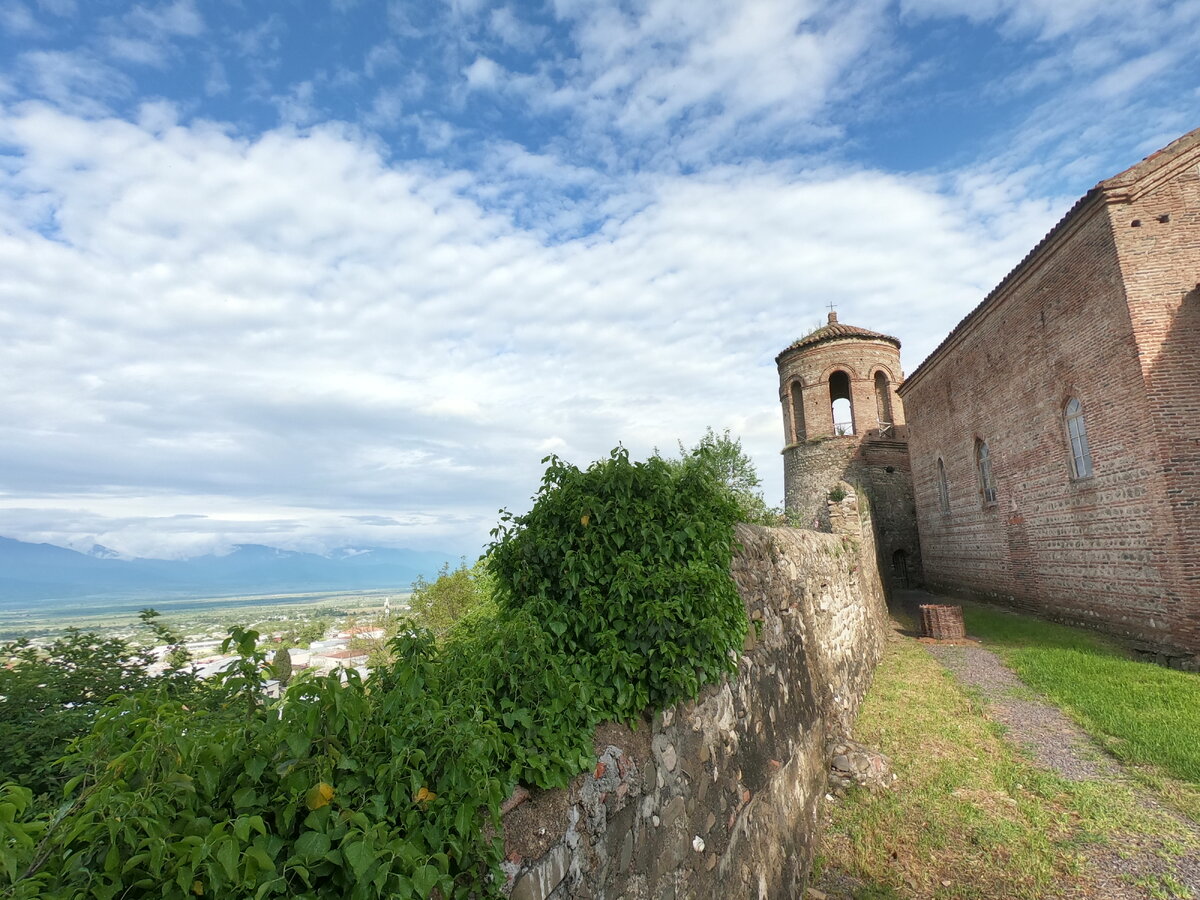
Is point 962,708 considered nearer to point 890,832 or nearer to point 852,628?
point 852,628

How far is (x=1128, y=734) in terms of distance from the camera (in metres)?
7.25

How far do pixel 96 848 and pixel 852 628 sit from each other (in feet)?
34.5

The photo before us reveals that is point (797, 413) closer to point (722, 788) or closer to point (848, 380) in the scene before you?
point (848, 380)

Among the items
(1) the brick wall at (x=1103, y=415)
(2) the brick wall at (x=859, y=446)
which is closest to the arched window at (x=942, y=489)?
(1) the brick wall at (x=1103, y=415)

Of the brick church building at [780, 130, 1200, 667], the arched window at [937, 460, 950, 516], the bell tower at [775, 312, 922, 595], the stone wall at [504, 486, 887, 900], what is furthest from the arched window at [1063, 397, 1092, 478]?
the bell tower at [775, 312, 922, 595]

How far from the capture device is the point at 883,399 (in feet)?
95.5

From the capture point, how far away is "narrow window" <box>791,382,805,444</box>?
28.7 metres

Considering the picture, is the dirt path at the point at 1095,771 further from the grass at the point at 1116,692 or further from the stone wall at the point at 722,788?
the stone wall at the point at 722,788

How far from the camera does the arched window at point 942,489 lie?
2172 centimetres

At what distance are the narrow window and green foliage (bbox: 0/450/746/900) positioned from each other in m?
26.6

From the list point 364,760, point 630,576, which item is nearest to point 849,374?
point 630,576

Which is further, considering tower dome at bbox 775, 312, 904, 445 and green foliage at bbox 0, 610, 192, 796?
tower dome at bbox 775, 312, 904, 445

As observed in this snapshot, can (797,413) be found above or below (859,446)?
above

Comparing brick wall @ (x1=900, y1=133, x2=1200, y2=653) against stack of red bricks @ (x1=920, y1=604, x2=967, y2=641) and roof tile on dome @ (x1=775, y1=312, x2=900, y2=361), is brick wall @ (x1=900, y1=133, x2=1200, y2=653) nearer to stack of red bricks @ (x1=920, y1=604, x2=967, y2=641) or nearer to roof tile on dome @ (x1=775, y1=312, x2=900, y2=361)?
stack of red bricks @ (x1=920, y1=604, x2=967, y2=641)
